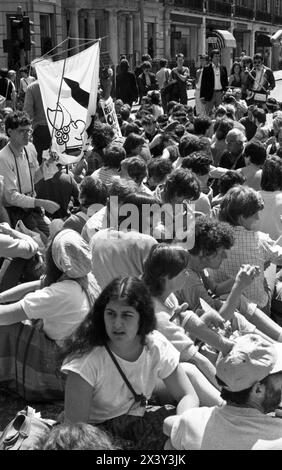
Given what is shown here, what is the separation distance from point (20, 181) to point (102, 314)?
10.1 ft

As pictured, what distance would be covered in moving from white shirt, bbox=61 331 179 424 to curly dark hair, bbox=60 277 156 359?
0.14 ft

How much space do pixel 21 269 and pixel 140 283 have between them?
1427 millimetres

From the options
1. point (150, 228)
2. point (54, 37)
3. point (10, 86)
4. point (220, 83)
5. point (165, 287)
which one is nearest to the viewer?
point (165, 287)

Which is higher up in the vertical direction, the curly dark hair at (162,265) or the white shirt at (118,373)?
the curly dark hair at (162,265)

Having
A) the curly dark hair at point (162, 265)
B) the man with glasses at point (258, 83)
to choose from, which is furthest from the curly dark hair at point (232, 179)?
the man with glasses at point (258, 83)

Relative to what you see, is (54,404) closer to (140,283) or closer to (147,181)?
(140,283)

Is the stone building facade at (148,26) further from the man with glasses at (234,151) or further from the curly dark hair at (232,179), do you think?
the curly dark hair at (232,179)

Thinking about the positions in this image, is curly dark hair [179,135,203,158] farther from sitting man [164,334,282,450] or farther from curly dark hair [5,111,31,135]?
sitting man [164,334,282,450]

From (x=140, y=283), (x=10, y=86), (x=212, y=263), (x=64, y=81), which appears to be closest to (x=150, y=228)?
(x=212, y=263)

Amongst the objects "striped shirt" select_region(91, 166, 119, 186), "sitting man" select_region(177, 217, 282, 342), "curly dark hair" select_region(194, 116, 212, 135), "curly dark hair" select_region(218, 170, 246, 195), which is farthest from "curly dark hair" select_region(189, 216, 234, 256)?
"curly dark hair" select_region(194, 116, 212, 135)

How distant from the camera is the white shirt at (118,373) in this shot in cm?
285

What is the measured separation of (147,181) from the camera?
6445 millimetres

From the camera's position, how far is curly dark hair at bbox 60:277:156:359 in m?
2.89

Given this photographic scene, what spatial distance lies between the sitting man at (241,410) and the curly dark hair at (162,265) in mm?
816
